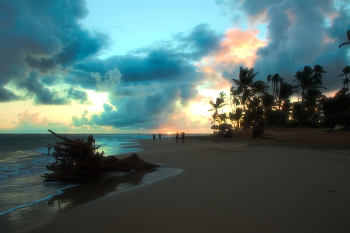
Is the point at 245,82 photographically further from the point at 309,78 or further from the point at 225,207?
the point at 225,207

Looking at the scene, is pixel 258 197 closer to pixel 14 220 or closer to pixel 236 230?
pixel 236 230

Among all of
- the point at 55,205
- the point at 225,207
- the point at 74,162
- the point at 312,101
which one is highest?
the point at 312,101

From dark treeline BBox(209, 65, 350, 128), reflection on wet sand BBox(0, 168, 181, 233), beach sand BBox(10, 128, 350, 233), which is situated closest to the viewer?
beach sand BBox(10, 128, 350, 233)

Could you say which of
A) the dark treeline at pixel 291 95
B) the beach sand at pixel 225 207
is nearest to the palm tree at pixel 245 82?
the dark treeline at pixel 291 95

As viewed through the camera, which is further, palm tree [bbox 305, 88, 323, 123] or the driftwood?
palm tree [bbox 305, 88, 323, 123]

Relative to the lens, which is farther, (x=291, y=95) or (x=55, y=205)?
(x=291, y=95)

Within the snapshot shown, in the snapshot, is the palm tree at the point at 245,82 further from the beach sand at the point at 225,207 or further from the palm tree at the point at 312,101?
the beach sand at the point at 225,207

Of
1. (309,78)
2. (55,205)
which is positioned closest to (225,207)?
(55,205)

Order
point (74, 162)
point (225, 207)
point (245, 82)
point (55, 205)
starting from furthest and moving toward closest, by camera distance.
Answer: point (245, 82) < point (74, 162) < point (55, 205) < point (225, 207)

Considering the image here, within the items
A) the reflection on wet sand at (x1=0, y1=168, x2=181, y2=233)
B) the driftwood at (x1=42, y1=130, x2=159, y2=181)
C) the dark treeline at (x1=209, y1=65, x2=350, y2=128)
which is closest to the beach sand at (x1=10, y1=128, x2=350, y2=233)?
the reflection on wet sand at (x1=0, y1=168, x2=181, y2=233)

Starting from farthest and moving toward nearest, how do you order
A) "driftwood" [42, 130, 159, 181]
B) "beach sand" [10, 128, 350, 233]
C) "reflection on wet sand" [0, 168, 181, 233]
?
"driftwood" [42, 130, 159, 181], "reflection on wet sand" [0, 168, 181, 233], "beach sand" [10, 128, 350, 233]

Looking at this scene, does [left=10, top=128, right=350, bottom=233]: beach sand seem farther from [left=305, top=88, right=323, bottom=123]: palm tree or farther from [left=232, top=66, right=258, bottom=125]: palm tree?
[left=305, top=88, right=323, bottom=123]: palm tree

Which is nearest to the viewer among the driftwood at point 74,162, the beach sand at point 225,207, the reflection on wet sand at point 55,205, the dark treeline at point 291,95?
the beach sand at point 225,207

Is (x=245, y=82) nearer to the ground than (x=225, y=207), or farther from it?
farther from it
